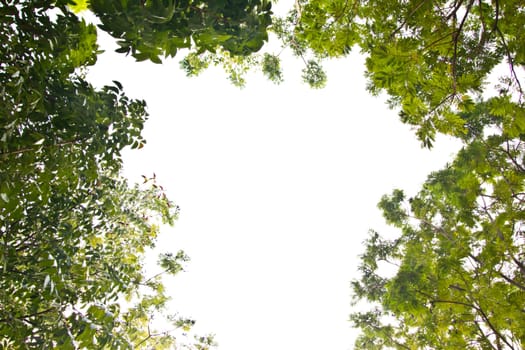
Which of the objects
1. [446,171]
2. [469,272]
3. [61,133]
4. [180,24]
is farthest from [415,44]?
[446,171]

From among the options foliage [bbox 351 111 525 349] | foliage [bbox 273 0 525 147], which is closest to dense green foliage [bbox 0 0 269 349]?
foliage [bbox 273 0 525 147]

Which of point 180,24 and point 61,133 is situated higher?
point 61,133

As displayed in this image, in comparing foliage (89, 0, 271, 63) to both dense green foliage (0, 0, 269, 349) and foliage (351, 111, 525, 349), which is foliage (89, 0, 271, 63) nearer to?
dense green foliage (0, 0, 269, 349)

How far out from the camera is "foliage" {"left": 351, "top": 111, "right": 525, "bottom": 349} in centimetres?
463

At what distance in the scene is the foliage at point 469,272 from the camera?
4.63 metres

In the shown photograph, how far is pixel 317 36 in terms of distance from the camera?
2334 mm

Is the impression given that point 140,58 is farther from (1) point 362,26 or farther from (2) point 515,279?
(2) point 515,279

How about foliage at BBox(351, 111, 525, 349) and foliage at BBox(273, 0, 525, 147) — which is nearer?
foliage at BBox(273, 0, 525, 147)

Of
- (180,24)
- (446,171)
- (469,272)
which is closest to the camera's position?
(180,24)

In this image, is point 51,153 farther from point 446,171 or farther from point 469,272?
point 446,171

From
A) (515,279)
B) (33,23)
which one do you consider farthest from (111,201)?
(515,279)

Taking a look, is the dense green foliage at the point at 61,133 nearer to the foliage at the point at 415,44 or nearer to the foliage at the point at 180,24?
the foliage at the point at 180,24

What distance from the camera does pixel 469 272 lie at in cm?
531

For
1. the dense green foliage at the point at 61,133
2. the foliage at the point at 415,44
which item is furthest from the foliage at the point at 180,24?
the foliage at the point at 415,44
